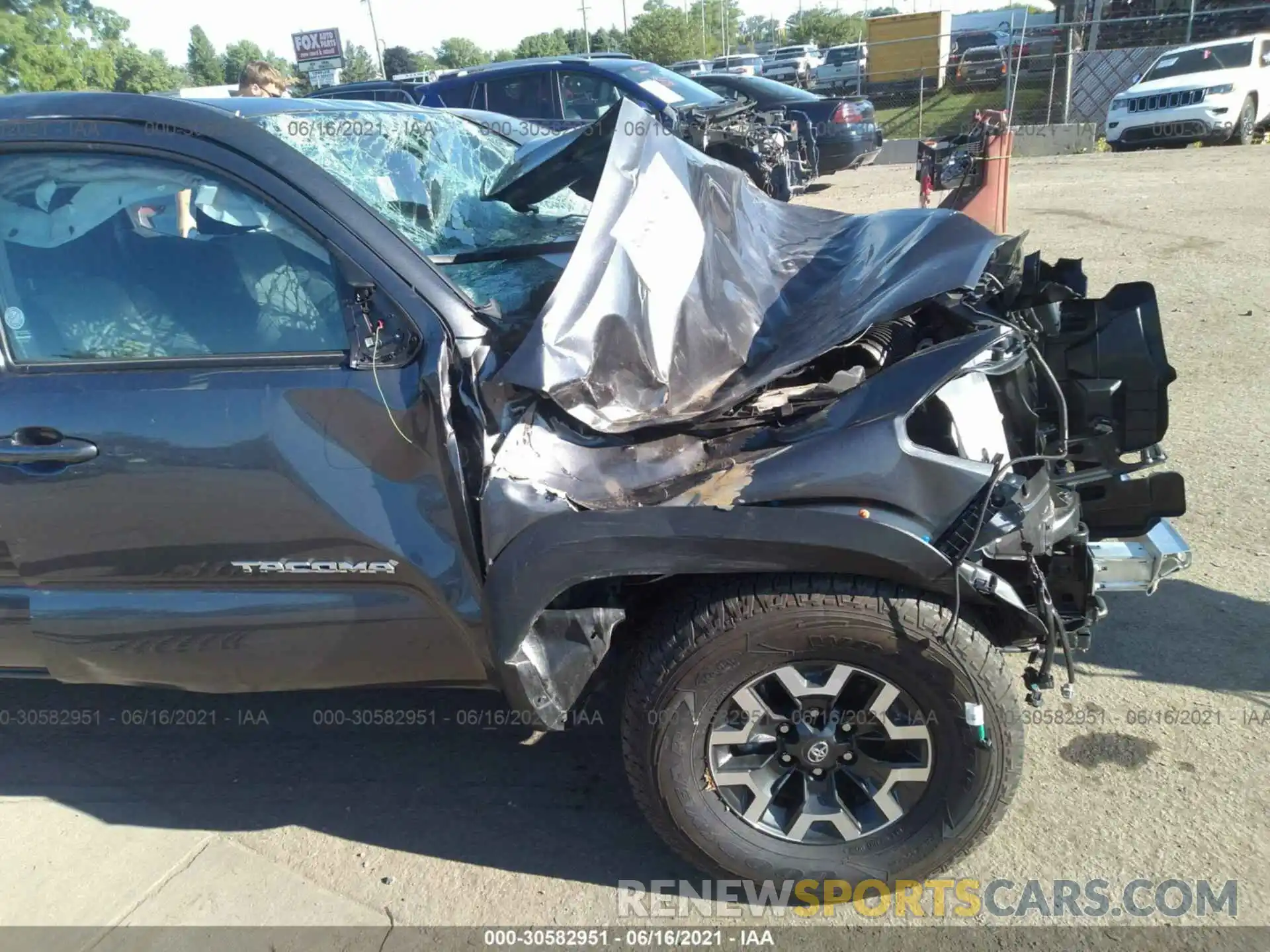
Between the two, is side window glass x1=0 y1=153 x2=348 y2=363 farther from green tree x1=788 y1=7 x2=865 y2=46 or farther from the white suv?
green tree x1=788 y1=7 x2=865 y2=46

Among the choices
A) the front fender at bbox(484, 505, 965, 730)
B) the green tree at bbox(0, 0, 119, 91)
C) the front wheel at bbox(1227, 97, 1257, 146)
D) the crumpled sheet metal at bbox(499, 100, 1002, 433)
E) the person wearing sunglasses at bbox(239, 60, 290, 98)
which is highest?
the green tree at bbox(0, 0, 119, 91)

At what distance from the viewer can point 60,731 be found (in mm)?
3443

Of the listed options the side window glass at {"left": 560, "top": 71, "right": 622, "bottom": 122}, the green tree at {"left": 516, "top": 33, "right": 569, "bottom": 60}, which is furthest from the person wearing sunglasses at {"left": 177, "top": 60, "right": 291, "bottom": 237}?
the green tree at {"left": 516, "top": 33, "right": 569, "bottom": 60}

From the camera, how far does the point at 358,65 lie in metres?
75.9

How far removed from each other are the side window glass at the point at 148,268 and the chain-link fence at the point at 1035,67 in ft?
55.0

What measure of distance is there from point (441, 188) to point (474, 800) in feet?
6.49

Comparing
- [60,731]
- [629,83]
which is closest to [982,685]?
[60,731]

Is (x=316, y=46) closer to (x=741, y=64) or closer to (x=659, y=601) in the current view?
(x=741, y=64)

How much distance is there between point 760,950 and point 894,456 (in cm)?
130

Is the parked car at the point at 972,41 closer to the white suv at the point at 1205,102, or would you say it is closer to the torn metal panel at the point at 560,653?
the white suv at the point at 1205,102

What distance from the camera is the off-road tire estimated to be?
2.23 m

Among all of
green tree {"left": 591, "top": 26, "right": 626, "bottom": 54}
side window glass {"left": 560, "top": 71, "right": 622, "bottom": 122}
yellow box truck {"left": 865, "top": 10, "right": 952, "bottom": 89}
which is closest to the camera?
side window glass {"left": 560, "top": 71, "right": 622, "bottom": 122}

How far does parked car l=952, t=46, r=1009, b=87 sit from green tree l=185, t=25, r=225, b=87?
69794mm

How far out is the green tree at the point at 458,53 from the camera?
84.4 metres
